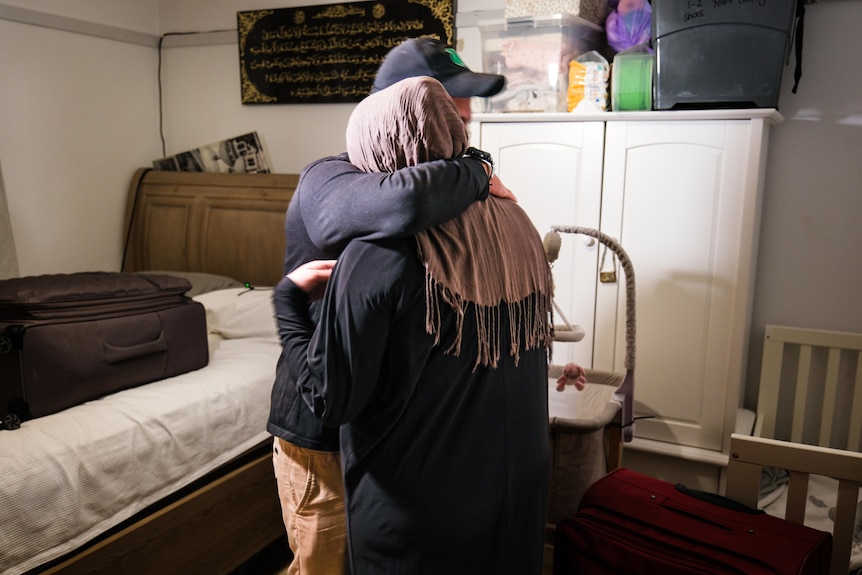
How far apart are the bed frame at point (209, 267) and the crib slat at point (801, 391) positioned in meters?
1.79

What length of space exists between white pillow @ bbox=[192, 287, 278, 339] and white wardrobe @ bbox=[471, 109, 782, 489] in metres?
1.01

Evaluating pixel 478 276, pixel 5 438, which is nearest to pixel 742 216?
pixel 478 276

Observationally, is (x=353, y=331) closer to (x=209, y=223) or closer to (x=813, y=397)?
(x=813, y=397)

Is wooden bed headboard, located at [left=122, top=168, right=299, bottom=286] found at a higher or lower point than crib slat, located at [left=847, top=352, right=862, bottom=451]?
higher

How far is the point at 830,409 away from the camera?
2.43 metres

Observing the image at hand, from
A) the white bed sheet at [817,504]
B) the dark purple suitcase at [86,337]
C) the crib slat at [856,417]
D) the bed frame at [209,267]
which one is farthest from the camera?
the crib slat at [856,417]

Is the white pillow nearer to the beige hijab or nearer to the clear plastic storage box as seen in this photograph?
the clear plastic storage box

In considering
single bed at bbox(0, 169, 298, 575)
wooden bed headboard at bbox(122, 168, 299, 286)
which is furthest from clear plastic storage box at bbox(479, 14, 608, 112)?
single bed at bbox(0, 169, 298, 575)

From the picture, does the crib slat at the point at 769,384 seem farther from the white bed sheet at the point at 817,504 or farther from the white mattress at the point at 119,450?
the white mattress at the point at 119,450

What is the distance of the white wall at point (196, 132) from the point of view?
2.44 metres

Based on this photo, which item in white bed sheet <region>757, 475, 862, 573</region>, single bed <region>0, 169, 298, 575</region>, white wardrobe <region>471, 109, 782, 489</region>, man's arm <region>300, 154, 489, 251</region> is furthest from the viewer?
white wardrobe <region>471, 109, 782, 489</region>

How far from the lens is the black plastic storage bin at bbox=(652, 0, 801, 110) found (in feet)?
6.95

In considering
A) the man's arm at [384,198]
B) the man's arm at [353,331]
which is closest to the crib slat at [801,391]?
the man's arm at [384,198]

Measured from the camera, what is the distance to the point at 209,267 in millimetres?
3316
